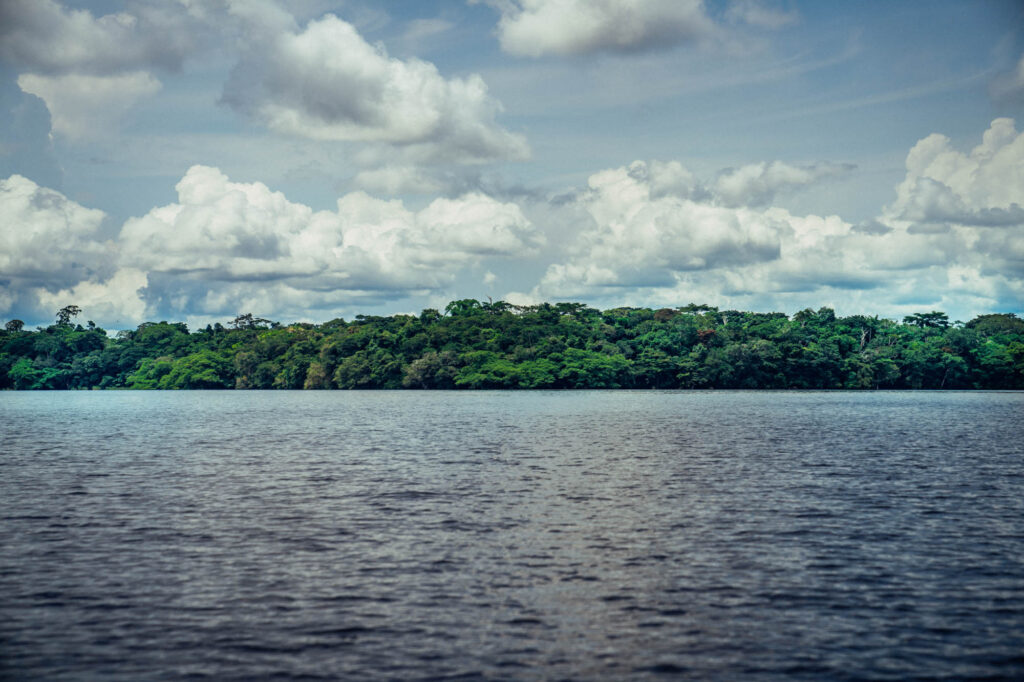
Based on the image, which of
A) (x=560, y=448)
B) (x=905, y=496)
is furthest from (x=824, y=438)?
(x=905, y=496)

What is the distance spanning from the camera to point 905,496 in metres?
33.8

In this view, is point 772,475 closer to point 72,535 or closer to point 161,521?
point 161,521

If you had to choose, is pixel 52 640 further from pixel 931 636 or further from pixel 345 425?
pixel 345 425

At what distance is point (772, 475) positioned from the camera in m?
40.3

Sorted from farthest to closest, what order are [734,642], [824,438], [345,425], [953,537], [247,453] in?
[345,425], [824,438], [247,453], [953,537], [734,642]

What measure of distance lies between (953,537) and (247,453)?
3955 cm

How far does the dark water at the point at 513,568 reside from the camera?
1577cm

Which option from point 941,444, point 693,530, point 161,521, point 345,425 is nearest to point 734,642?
point 693,530

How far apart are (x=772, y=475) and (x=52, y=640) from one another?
31.8 m

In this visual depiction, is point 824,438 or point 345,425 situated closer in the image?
point 824,438

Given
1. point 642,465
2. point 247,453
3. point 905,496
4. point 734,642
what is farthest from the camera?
point 247,453

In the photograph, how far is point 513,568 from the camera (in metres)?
22.1

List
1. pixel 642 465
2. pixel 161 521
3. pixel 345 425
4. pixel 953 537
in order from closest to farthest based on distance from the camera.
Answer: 1. pixel 953 537
2. pixel 161 521
3. pixel 642 465
4. pixel 345 425

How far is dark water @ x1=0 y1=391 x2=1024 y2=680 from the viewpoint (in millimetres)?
15766
